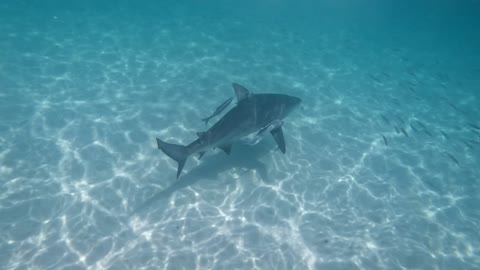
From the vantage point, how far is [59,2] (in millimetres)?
26250

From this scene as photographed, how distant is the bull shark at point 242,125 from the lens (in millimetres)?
9266

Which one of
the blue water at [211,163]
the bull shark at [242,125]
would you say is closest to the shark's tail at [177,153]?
the bull shark at [242,125]

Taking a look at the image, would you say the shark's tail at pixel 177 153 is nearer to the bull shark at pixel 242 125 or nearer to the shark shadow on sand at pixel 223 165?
the bull shark at pixel 242 125

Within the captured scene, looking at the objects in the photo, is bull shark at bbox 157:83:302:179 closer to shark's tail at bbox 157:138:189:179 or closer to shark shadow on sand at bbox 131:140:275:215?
shark's tail at bbox 157:138:189:179

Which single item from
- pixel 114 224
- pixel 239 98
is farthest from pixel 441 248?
pixel 114 224

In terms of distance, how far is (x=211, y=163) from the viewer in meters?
12.0

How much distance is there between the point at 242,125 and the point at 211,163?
2.46 metres

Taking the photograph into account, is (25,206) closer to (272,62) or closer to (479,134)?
(272,62)

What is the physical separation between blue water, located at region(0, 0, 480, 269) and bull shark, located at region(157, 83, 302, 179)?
1924 mm

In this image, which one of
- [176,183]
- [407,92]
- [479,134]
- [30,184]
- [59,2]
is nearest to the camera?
[30,184]

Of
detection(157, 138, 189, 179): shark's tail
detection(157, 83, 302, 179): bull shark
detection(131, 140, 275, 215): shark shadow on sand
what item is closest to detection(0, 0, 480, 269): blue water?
detection(131, 140, 275, 215): shark shadow on sand

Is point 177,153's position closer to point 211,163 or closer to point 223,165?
point 211,163

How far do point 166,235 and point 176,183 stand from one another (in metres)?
2.02

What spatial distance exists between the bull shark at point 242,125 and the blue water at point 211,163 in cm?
192
